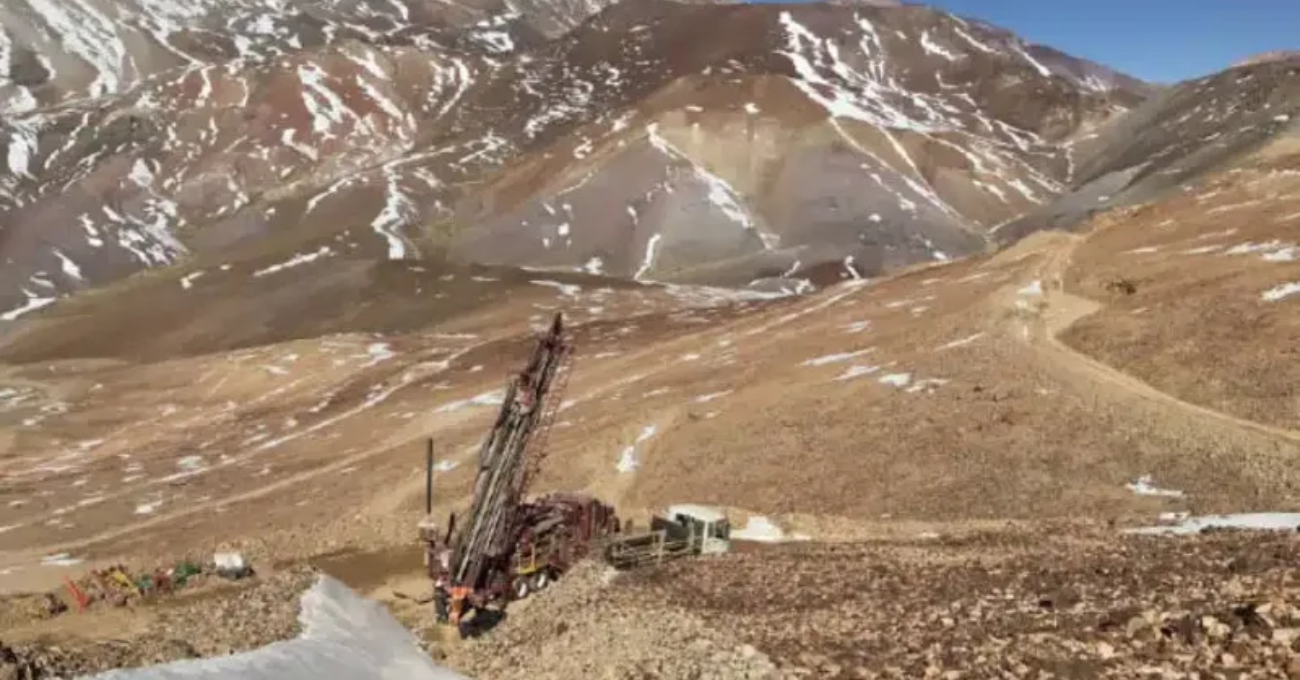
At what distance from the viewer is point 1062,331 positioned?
65.1 m

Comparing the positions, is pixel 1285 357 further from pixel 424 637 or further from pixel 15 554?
pixel 15 554

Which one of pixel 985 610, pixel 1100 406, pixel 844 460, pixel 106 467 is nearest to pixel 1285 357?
pixel 1100 406

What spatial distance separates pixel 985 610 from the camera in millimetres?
26094

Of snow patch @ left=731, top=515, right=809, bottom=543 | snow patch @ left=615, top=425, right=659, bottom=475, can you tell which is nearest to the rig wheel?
snow patch @ left=731, top=515, right=809, bottom=543

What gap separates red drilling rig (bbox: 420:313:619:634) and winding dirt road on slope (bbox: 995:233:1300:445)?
91.2ft

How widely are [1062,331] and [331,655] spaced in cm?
5004

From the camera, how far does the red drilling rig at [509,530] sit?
34.9 metres

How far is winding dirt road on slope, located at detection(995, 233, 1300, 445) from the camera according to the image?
49.6m

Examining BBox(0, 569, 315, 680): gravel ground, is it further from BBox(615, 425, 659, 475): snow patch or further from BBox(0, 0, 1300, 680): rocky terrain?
BBox(615, 425, 659, 475): snow patch

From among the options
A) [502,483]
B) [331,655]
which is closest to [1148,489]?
[502,483]

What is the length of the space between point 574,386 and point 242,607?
183 feet

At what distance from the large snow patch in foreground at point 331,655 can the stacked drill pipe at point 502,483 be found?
273 cm

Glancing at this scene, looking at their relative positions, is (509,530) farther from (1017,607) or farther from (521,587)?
(1017,607)

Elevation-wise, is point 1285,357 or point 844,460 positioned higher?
point 1285,357
